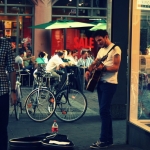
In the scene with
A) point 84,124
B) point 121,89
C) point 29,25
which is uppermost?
point 29,25

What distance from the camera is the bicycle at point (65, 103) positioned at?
1144cm

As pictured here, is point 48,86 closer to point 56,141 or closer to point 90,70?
point 90,70

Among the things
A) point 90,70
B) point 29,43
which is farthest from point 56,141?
point 29,43

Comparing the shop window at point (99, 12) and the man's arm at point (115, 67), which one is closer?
the man's arm at point (115, 67)

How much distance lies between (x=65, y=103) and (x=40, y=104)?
0.56 m

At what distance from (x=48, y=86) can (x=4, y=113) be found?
5.89 meters

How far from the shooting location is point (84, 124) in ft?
36.0

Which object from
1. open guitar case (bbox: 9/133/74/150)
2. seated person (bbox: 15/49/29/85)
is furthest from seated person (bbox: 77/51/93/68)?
open guitar case (bbox: 9/133/74/150)

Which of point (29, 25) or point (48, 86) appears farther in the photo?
point (29, 25)

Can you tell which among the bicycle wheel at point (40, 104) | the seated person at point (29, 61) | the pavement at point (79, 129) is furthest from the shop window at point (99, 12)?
the bicycle wheel at point (40, 104)

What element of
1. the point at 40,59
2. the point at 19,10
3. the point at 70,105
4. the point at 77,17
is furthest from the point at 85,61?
the point at 70,105

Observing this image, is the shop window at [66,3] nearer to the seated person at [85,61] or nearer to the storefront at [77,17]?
the storefront at [77,17]

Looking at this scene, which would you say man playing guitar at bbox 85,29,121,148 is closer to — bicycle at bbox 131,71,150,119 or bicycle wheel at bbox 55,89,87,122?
bicycle at bbox 131,71,150,119

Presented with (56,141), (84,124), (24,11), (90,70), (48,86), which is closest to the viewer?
(56,141)
